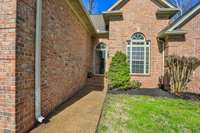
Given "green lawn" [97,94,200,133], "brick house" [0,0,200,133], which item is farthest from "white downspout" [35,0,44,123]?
"green lawn" [97,94,200,133]

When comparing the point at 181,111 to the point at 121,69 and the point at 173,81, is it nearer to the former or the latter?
the point at 173,81

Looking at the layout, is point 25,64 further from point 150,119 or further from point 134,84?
point 134,84

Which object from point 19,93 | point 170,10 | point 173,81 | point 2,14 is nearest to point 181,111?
point 173,81

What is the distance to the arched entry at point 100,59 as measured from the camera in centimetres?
1315

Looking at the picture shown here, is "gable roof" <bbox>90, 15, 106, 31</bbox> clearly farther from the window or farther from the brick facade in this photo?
the brick facade

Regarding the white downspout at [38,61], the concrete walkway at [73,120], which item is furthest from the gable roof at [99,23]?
the white downspout at [38,61]

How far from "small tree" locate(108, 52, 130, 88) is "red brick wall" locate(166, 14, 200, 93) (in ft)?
9.26

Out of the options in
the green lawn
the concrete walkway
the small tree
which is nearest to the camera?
the concrete walkway

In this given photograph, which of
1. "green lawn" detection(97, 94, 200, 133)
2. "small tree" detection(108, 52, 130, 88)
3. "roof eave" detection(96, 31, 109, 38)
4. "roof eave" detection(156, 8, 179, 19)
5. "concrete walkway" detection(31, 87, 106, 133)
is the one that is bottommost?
"green lawn" detection(97, 94, 200, 133)

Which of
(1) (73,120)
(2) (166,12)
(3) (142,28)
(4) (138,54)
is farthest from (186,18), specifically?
(1) (73,120)

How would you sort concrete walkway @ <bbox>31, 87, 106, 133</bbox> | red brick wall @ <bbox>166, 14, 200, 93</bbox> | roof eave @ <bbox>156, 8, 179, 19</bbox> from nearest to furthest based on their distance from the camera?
concrete walkway @ <bbox>31, 87, 106, 133</bbox>
red brick wall @ <bbox>166, 14, 200, 93</bbox>
roof eave @ <bbox>156, 8, 179, 19</bbox>

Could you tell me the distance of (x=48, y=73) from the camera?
4.63 meters

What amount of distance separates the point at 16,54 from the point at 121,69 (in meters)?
7.37

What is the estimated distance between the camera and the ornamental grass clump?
8352 millimetres
